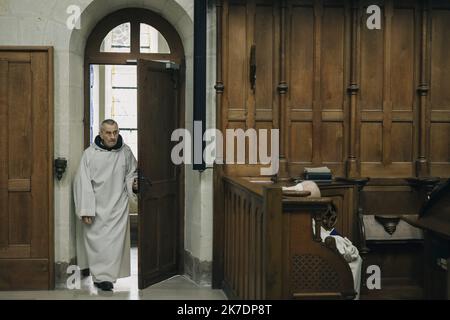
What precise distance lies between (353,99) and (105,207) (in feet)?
8.88

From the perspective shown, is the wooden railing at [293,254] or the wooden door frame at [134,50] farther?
the wooden door frame at [134,50]

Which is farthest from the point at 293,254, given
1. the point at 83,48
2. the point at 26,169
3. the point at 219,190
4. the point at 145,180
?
the point at 83,48

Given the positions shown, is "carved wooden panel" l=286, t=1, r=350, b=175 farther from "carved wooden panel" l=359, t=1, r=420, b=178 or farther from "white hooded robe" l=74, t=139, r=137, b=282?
"white hooded robe" l=74, t=139, r=137, b=282

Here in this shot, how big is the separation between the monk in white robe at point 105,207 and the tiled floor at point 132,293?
13cm

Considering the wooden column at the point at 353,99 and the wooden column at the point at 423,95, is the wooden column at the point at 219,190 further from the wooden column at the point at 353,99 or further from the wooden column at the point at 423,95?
the wooden column at the point at 423,95

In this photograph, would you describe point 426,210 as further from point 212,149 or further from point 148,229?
point 148,229

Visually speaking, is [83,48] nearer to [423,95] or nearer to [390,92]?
[390,92]

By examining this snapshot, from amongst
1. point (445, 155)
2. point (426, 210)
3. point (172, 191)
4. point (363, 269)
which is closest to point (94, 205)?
point (172, 191)

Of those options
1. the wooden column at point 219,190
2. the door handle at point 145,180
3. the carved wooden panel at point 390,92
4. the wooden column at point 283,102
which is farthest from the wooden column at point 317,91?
the door handle at point 145,180

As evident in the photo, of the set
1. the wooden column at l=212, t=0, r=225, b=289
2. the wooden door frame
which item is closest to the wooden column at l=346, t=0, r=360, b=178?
the wooden column at l=212, t=0, r=225, b=289

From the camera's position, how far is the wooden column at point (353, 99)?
6.25m

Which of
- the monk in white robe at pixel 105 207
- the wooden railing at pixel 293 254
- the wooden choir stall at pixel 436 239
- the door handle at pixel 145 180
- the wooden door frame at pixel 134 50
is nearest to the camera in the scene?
the wooden railing at pixel 293 254

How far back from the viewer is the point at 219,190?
6.14m

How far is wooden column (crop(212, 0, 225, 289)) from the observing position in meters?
6.11
